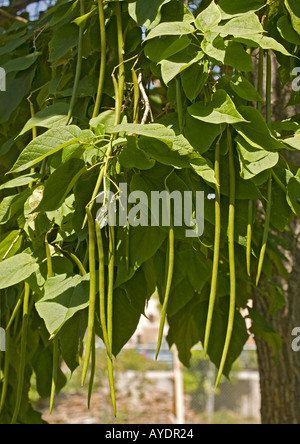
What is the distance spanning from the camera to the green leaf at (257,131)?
51 centimetres

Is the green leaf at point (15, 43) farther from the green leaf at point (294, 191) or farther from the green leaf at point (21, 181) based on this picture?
the green leaf at point (294, 191)

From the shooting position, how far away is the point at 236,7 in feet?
1.76

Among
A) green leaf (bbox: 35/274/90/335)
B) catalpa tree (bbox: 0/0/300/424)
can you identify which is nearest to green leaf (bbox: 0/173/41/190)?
catalpa tree (bbox: 0/0/300/424)

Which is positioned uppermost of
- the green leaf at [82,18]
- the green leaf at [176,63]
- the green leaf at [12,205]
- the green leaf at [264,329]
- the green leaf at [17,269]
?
the green leaf at [82,18]

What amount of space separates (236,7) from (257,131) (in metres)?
0.12

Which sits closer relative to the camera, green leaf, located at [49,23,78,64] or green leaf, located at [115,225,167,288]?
green leaf, located at [115,225,167,288]

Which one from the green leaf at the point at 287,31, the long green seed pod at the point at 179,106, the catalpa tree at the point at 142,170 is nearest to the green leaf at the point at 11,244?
the catalpa tree at the point at 142,170

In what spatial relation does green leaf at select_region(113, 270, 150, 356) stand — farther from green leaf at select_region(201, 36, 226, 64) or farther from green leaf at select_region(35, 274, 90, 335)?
green leaf at select_region(201, 36, 226, 64)

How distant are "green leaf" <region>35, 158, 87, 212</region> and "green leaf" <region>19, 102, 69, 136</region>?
0.09m

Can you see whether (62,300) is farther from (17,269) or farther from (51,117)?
(51,117)

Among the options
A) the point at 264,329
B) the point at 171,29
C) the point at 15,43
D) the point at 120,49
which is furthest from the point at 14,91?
the point at 264,329

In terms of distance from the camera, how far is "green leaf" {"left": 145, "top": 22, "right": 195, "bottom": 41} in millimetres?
500

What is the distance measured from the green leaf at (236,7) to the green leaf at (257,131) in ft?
0.30

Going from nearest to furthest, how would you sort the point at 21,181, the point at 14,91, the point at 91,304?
the point at 91,304 < the point at 21,181 < the point at 14,91
